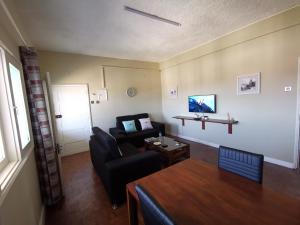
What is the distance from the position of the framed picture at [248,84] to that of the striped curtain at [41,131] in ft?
12.0

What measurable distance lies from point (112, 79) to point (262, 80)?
150 inches

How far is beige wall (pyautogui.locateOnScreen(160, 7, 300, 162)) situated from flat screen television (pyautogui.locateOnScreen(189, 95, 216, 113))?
13cm

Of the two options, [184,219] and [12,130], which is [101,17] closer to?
[12,130]

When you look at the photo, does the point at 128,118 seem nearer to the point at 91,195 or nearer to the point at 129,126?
the point at 129,126

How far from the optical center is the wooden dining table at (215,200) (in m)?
0.87

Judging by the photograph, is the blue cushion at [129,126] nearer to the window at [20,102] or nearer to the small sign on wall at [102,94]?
the small sign on wall at [102,94]

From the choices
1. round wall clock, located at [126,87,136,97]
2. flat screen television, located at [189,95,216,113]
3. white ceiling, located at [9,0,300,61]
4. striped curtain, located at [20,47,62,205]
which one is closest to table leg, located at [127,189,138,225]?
striped curtain, located at [20,47,62,205]

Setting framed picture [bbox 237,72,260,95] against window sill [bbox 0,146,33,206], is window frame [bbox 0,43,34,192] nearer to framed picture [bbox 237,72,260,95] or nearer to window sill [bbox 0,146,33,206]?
window sill [bbox 0,146,33,206]

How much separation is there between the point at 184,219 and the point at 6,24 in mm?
2656

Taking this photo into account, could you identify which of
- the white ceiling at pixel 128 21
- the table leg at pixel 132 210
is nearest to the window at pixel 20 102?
the white ceiling at pixel 128 21

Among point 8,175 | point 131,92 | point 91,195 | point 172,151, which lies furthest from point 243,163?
point 131,92

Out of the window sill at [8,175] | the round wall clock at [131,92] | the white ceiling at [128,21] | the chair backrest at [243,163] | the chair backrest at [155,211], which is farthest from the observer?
the round wall clock at [131,92]

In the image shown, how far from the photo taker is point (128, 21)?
8.41 ft

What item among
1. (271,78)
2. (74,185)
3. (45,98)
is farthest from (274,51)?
(74,185)
